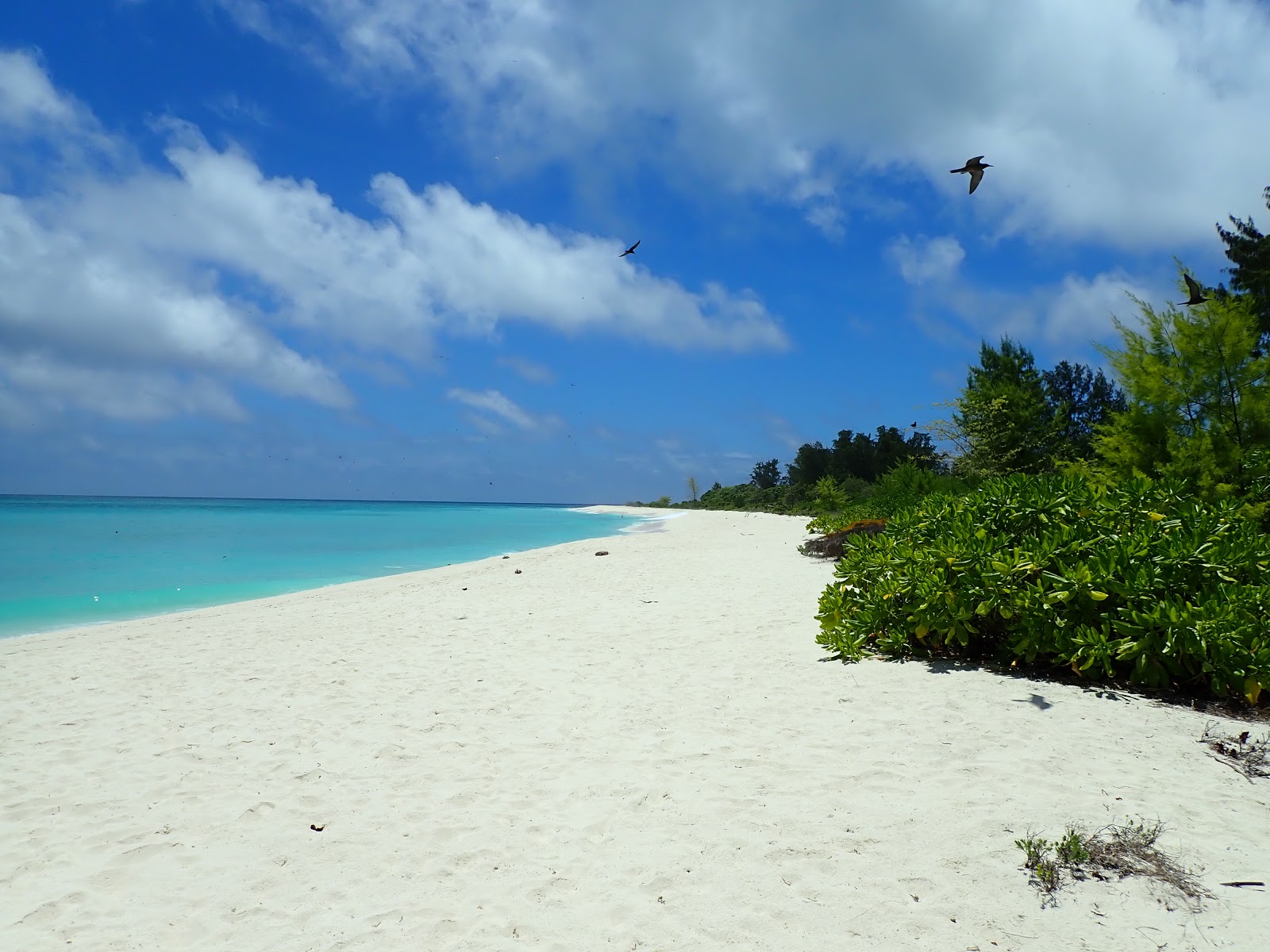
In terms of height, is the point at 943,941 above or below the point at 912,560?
below

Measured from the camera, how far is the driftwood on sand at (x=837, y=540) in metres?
14.1

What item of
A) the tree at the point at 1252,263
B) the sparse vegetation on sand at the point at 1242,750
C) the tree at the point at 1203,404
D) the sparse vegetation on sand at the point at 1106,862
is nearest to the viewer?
the sparse vegetation on sand at the point at 1106,862

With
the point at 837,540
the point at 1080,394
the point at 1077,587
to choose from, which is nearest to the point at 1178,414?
the point at 837,540

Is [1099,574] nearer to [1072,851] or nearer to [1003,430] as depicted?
[1072,851]

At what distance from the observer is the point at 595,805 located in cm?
376

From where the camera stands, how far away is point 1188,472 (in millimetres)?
11164

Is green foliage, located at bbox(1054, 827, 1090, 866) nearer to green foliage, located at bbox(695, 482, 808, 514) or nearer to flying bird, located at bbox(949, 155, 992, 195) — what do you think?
flying bird, located at bbox(949, 155, 992, 195)

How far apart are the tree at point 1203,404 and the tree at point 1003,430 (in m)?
10.3

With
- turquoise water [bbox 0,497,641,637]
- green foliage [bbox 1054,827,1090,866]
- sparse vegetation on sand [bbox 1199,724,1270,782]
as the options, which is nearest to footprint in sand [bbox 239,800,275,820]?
green foliage [bbox 1054,827,1090,866]

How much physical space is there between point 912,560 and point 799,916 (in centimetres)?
427

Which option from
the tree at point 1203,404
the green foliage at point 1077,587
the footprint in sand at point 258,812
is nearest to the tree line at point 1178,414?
the tree at point 1203,404

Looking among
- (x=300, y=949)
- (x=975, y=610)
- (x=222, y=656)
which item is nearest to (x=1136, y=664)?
(x=975, y=610)

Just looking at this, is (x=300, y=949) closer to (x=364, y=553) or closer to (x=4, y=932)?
(x=4, y=932)

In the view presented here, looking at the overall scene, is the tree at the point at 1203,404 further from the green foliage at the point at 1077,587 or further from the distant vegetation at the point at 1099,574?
the green foliage at the point at 1077,587
